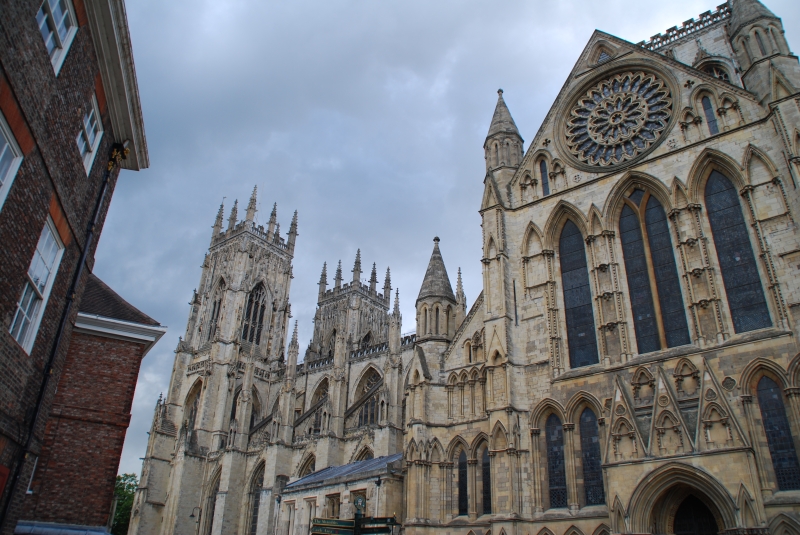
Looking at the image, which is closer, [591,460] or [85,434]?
[85,434]

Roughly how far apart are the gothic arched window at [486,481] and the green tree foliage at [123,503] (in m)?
53.5

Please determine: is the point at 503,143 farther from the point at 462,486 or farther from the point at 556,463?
the point at 462,486

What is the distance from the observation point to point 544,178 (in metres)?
20.7

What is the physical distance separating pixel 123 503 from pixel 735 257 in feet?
223

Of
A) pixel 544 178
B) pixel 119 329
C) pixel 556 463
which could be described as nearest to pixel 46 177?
pixel 119 329

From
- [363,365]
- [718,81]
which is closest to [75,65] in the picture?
[718,81]

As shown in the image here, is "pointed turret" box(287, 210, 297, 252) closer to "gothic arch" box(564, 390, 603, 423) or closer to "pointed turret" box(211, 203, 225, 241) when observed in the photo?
"pointed turret" box(211, 203, 225, 241)

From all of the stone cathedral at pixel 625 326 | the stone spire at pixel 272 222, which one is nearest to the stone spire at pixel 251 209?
the stone spire at pixel 272 222

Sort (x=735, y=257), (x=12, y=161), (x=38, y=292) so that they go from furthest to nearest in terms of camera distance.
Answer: (x=735, y=257), (x=38, y=292), (x=12, y=161)

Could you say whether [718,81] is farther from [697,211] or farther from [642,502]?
[642,502]

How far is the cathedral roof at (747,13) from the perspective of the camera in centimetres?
1767

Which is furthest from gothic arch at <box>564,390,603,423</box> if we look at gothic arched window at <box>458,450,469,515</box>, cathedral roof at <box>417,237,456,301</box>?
cathedral roof at <box>417,237,456,301</box>

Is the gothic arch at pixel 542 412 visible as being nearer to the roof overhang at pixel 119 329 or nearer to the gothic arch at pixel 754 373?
the gothic arch at pixel 754 373

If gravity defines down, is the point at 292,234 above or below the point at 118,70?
above
